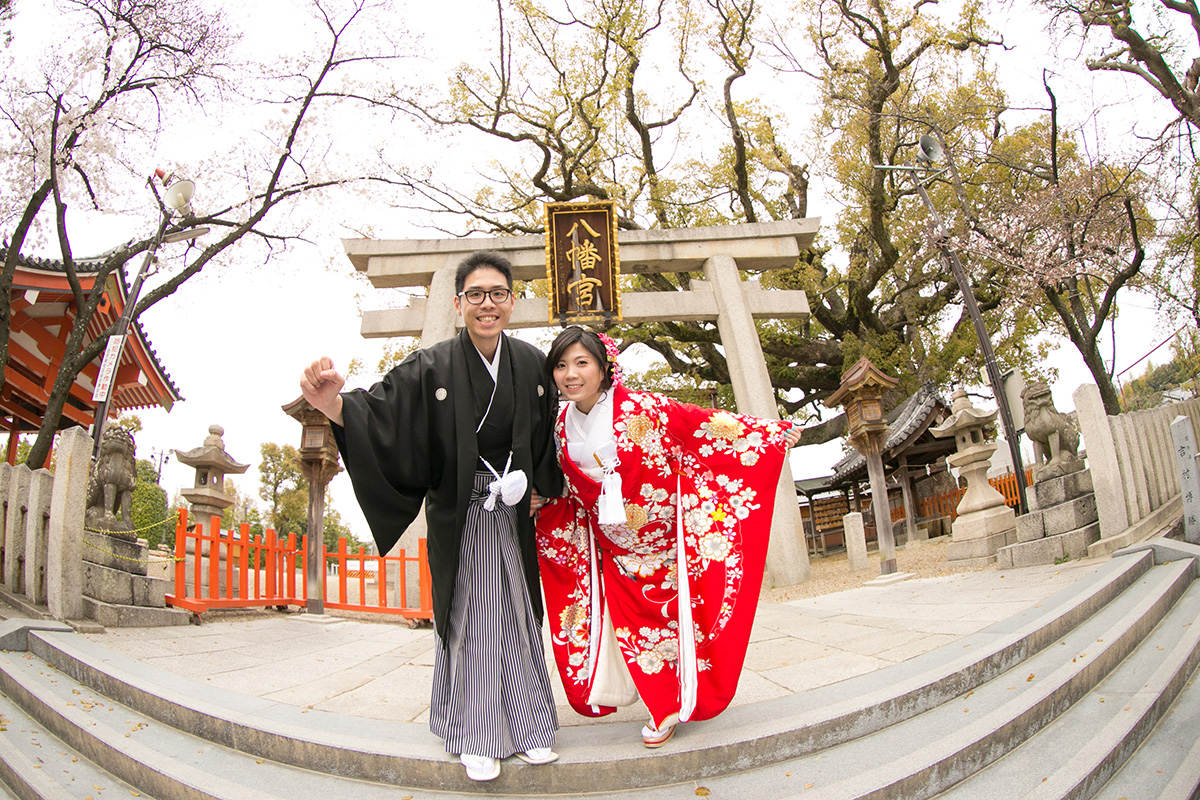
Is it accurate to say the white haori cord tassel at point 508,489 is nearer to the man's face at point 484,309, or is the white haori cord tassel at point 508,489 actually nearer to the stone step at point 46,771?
the man's face at point 484,309

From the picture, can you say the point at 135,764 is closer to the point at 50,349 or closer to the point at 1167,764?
the point at 1167,764

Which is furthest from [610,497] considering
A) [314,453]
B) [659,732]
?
[314,453]

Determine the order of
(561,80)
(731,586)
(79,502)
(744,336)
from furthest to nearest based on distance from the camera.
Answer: (561,80), (744,336), (79,502), (731,586)

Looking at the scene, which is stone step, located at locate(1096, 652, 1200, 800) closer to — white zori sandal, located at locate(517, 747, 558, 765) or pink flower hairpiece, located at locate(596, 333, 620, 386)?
white zori sandal, located at locate(517, 747, 558, 765)

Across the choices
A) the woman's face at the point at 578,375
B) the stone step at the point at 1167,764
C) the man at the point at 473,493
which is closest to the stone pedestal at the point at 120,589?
the man at the point at 473,493

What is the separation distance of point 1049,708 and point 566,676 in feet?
6.21

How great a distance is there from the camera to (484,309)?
250 cm

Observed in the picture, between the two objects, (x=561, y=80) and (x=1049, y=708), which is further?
(x=561, y=80)

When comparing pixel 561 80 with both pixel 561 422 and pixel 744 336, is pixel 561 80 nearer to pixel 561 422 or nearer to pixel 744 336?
pixel 744 336

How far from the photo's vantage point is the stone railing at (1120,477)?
5.57 m

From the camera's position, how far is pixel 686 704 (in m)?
2.39

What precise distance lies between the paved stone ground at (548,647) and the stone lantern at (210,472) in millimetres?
1804

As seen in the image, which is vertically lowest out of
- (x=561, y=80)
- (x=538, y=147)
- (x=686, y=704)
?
(x=686, y=704)

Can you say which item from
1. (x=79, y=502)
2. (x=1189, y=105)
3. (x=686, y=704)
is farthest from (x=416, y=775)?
(x=1189, y=105)
